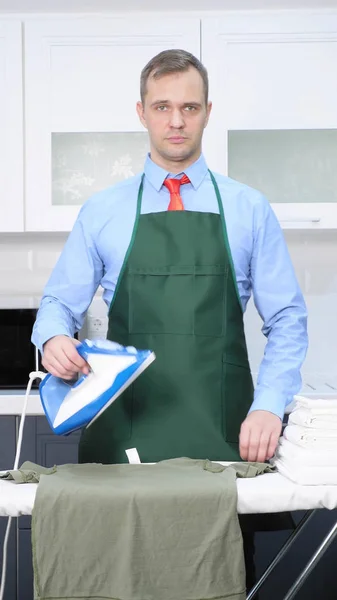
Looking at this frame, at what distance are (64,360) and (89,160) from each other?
60.0 inches

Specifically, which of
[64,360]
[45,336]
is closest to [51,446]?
[45,336]

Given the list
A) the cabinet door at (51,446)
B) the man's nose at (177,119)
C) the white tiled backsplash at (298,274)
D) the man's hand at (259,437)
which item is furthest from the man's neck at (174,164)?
the white tiled backsplash at (298,274)

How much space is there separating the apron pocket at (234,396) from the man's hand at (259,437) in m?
0.12

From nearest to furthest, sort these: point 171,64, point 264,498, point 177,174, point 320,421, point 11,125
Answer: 1. point 264,498
2. point 320,421
3. point 171,64
4. point 177,174
5. point 11,125

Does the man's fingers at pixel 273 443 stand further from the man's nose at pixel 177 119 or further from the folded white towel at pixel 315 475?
the man's nose at pixel 177 119

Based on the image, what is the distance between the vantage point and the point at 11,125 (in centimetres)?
278

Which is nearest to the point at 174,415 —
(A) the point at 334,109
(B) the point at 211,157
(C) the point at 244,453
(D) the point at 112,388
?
(C) the point at 244,453

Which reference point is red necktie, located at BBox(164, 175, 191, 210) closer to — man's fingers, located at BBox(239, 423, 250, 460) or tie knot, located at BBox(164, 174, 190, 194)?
tie knot, located at BBox(164, 174, 190, 194)

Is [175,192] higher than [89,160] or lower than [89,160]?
lower

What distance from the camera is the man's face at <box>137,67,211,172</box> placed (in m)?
1.61

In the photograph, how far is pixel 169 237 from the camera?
5.57ft

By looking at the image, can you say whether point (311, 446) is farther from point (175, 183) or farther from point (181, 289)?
point (175, 183)

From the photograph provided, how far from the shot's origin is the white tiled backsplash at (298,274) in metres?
3.09

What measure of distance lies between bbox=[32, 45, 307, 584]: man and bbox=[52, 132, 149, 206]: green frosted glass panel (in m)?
1.09
